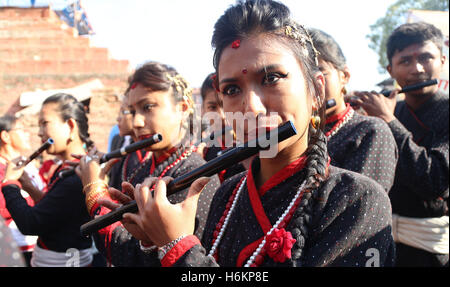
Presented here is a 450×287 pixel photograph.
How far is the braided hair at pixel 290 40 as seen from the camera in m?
1.20

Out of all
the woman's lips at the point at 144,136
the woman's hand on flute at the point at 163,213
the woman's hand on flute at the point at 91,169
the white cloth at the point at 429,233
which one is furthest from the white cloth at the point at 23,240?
the white cloth at the point at 429,233

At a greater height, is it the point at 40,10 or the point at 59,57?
the point at 40,10

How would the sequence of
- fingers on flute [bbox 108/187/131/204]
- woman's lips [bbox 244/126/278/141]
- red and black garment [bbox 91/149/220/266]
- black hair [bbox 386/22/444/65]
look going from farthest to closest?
black hair [bbox 386/22/444/65]
red and black garment [bbox 91/149/220/266]
fingers on flute [bbox 108/187/131/204]
woman's lips [bbox 244/126/278/141]

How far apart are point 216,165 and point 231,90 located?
284 millimetres

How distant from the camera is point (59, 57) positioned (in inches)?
562

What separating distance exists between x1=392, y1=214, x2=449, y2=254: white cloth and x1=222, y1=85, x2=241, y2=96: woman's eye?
72.1 inches

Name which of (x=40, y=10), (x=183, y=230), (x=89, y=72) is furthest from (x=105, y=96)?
(x=183, y=230)

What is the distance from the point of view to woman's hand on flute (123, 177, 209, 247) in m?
1.12

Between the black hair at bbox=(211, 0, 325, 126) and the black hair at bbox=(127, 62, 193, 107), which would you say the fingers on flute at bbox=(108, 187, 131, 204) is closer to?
the black hair at bbox=(211, 0, 325, 126)

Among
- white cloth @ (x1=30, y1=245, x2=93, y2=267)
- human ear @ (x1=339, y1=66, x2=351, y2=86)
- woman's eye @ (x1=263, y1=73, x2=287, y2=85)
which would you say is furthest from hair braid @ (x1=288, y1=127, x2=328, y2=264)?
white cloth @ (x1=30, y1=245, x2=93, y2=267)

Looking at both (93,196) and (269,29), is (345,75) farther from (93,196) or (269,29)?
(93,196)

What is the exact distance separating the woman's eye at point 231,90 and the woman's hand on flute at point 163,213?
0.34 metres
